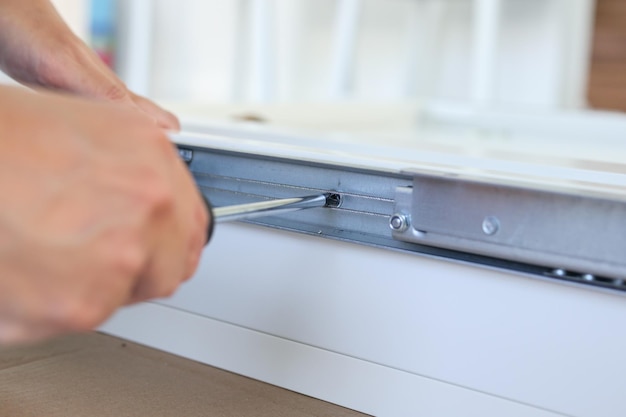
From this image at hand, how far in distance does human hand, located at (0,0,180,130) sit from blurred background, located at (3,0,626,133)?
112 cm

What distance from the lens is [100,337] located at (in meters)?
0.71

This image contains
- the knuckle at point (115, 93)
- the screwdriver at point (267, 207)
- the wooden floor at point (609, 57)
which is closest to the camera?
the screwdriver at point (267, 207)

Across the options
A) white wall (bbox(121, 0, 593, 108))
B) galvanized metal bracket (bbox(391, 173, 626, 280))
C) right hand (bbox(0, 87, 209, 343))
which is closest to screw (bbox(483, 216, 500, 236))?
galvanized metal bracket (bbox(391, 173, 626, 280))

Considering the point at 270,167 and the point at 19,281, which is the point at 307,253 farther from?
the point at 19,281

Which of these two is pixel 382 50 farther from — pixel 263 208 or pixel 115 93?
pixel 263 208

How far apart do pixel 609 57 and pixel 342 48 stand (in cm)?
173

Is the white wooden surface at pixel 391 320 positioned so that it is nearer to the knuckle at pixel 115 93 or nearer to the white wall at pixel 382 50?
the knuckle at pixel 115 93

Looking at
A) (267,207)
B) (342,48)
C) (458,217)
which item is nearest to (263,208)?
(267,207)

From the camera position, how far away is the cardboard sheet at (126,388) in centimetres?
55

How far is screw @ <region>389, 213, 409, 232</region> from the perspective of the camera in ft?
1.73

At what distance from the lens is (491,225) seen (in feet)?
1.60

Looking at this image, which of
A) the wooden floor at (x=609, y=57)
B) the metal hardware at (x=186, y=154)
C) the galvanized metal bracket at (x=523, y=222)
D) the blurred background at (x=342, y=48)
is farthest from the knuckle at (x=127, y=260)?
the wooden floor at (x=609, y=57)

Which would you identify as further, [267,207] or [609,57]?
[609,57]

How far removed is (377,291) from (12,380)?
0.26 m
